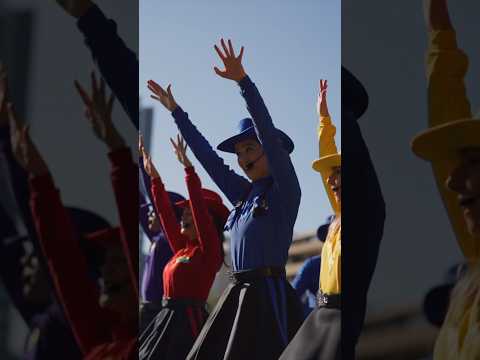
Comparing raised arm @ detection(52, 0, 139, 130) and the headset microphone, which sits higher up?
raised arm @ detection(52, 0, 139, 130)

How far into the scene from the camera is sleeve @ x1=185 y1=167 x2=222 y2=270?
A: 14.6 feet

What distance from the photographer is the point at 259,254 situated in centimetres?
393

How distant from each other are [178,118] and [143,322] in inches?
42.8

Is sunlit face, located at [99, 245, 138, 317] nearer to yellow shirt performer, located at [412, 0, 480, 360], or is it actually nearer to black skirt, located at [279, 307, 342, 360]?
black skirt, located at [279, 307, 342, 360]

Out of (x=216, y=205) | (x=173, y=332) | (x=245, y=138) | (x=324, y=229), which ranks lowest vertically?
(x=173, y=332)

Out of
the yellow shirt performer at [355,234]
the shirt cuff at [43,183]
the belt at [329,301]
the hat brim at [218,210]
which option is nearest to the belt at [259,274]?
the belt at [329,301]

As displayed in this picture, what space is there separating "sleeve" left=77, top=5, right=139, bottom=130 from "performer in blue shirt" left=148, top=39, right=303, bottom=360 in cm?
44

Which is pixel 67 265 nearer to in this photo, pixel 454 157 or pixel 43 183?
pixel 43 183

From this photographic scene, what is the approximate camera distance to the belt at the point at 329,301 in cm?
370

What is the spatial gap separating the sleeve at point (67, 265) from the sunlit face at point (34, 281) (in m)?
0.05

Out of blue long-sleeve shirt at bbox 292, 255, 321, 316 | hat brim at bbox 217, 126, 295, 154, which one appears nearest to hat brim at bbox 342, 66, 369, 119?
hat brim at bbox 217, 126, 295, 154

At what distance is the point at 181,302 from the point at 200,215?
0.45 metres

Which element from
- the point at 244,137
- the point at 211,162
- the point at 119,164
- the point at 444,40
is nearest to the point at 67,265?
the point at 119,164

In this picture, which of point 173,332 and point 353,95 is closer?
point 353,95
